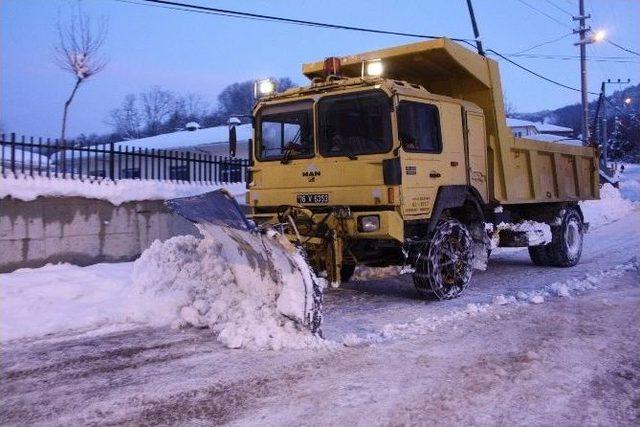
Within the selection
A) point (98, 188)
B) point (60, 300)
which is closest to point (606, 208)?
point (98, 188)

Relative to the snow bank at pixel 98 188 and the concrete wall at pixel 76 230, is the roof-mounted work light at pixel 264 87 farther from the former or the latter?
the concrete wall at pixel 76 230

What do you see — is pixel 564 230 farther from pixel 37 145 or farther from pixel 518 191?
pixel 37 145

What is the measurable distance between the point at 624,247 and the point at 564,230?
3.04 meters

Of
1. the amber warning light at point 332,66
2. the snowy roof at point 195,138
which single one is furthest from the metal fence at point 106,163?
the snowy roof at point 195,138

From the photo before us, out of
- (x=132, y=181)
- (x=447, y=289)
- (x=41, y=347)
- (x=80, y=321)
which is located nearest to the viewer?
(x=41, y=347)

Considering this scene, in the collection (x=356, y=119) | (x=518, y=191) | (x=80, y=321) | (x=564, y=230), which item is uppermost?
(x=356, y=119)

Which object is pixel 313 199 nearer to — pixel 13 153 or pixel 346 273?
pixel 346 273

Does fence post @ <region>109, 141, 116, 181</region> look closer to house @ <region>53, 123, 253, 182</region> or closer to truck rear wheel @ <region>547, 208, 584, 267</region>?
house @ <region>53, 123, 253, 182</region>

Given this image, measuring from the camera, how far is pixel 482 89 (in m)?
8.94

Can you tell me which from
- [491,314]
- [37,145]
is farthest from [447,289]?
[37,145]

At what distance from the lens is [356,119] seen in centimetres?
706

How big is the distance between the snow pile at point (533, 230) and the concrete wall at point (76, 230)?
6.11m

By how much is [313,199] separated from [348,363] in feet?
8.90

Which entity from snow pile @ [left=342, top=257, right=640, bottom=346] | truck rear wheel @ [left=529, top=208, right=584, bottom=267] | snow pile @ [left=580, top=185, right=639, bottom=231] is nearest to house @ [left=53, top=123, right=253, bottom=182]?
snow pile @ [left=342, top=257, right=640, bottom=346]
